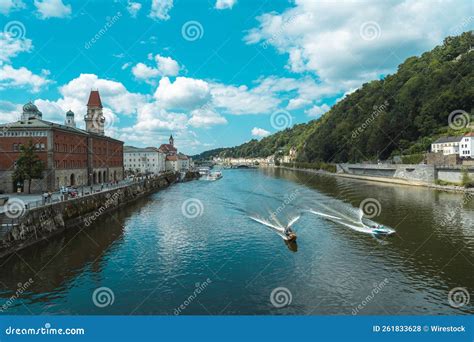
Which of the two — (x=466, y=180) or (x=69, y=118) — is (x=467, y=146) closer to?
(x=466, y=180)

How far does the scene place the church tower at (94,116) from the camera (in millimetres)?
93062

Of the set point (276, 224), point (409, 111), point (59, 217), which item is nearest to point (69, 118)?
point (59, 217)

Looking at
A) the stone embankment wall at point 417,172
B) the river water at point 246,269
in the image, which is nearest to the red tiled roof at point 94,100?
the river water at point 246,269

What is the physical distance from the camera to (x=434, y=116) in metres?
113

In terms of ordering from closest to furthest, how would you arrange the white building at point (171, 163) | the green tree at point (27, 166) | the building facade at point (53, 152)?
the green tree at point (27, 166) < the building facade at point (53, 152) < the white building at point (171, 163)

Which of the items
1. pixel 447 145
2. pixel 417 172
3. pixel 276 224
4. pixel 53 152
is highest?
pixel 447 145

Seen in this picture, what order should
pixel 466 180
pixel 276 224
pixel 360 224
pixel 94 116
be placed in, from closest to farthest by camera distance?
1. pixel 360 224
2. pixel 276 224
3. pixel 466 180
4. pixel 94 116

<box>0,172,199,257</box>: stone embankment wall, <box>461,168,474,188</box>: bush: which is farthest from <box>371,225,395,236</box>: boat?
<box>461,168,474,188</box>: bush

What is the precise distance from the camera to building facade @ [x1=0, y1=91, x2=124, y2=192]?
159 feet

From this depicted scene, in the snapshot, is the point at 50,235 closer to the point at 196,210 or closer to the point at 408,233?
the point at 196,210

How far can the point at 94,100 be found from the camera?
3720 inches

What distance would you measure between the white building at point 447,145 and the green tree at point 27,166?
305 feet

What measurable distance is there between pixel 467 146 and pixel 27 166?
310 ft

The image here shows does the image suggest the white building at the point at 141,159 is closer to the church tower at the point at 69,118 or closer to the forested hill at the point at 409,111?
the church tower at the point at 69,118
